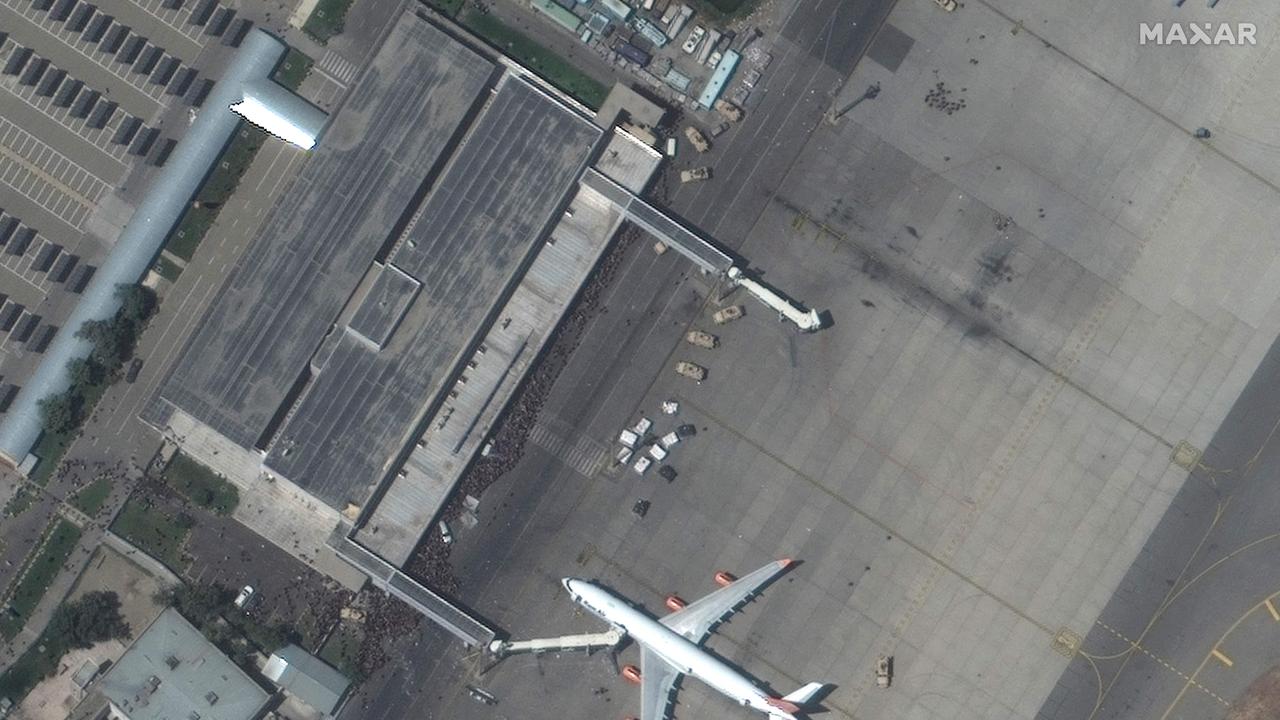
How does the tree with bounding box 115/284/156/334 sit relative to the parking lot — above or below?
below

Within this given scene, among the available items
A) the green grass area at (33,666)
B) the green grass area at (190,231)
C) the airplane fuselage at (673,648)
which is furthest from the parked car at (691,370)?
the green grass area at (33,666)

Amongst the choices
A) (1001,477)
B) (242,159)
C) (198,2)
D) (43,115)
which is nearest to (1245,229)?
(1001,477)

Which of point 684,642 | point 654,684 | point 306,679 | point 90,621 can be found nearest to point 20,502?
point 90,621

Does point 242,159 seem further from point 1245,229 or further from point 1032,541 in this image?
point 1245,229

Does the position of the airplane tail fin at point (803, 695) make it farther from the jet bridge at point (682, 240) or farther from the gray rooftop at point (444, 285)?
the gray rooftop at point (444, 285)

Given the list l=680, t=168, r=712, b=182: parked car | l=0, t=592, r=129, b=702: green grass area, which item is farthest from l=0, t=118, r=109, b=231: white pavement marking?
l=680, t=168, r=712, b=182: parked car

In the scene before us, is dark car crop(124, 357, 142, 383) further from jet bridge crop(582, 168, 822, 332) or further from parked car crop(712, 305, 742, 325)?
parked car crop(712, 305, 742, 325)
